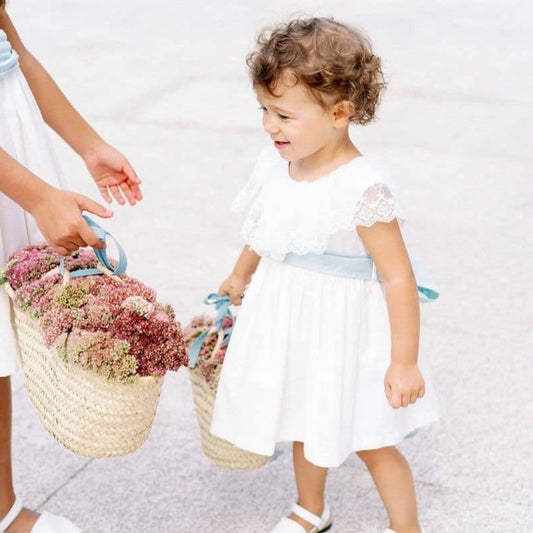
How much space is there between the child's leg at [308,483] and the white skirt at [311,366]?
0.21 m

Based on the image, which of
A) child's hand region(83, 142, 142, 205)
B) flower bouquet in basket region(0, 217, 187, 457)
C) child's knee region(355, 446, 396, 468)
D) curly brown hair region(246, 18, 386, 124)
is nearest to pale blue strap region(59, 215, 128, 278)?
flower bouquet in basket region(0, 217, 187, 457)

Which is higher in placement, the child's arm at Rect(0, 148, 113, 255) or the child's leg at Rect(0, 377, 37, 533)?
the child's arm at Rect(0, 148, 113, 255)

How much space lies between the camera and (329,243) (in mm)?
2480

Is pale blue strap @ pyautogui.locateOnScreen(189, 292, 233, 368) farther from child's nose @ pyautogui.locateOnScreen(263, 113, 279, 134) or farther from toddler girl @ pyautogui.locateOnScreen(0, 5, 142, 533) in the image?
child's nose @ pyautogui.locateOnScreen(263, 113, 279, 134)

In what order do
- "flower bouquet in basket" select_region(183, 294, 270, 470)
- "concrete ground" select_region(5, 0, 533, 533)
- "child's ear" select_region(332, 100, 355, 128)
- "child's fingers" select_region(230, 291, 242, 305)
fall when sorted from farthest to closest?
"concrete ground" select_region(5, 0, 533, 533) → "child's fingers" select_region(230, 291, 242, 305) → "flower bouquet in basket" select_region(183, 294, 270, 470) → "child's ear" select_region(332, 100, 355, 128)

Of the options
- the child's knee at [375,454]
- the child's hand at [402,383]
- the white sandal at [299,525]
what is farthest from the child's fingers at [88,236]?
the white sandal at [299,525]

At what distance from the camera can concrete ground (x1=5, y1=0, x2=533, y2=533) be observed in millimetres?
3104

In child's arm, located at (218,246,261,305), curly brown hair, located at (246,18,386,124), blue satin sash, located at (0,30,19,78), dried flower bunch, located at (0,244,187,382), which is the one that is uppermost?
blue satin sash, located at (0,30,19,78)

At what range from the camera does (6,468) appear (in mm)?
2818

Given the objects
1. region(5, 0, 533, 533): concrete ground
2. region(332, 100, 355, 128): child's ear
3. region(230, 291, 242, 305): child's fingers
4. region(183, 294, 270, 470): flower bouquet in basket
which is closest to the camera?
region(332, 100, 355, 128): child's ear

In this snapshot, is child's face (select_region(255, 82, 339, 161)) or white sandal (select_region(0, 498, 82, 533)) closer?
child's face (select_region(255, 82, 339, 161))

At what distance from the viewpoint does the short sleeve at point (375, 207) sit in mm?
2361

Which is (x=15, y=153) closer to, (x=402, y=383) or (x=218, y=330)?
(x=218, y=330)

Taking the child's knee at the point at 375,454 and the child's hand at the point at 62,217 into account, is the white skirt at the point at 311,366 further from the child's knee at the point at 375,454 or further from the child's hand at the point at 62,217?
the child's hand at the point at 62,217
